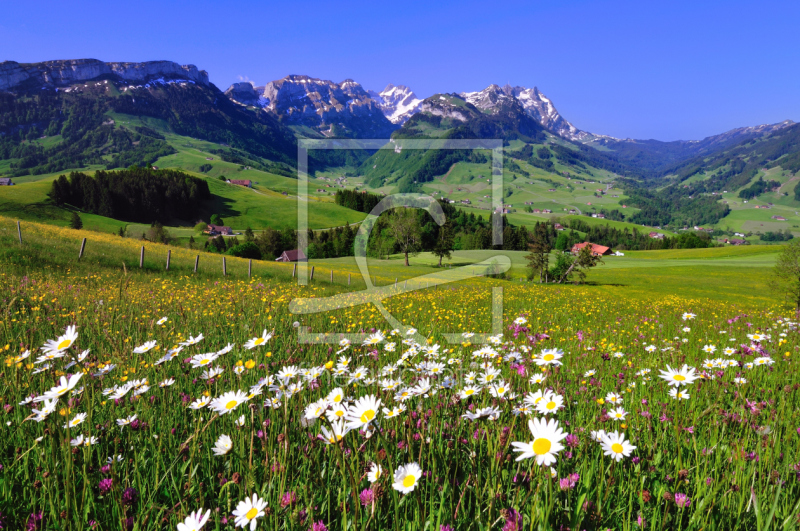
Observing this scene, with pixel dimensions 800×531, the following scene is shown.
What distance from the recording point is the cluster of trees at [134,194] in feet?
387

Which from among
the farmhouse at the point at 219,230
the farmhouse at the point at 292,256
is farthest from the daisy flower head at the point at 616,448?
the farmhouse at the point at 219,230

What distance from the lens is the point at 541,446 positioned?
152 cm

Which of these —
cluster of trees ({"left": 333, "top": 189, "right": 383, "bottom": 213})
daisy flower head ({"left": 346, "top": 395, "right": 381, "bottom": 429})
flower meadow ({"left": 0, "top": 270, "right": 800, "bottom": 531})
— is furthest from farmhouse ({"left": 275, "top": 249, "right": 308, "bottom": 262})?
daisy flower head ({"left": 346, "top": 395, "right": 381, "bottom": 429})

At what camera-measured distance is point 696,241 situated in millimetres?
137125

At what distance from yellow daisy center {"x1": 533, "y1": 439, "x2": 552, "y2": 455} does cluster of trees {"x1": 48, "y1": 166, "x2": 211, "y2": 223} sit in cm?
15139

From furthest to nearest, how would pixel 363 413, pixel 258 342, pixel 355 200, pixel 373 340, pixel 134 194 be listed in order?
pixel 355 200 → pixel 134 194 → pixel 373 340 → pixel 258 342 → pixel 363 413

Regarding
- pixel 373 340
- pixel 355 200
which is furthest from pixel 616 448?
pixel 355 200

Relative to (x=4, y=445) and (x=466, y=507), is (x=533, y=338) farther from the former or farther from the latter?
(x=4, y=445)

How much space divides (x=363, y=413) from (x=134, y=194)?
513 feet

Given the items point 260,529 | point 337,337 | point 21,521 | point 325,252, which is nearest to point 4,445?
point 21,521

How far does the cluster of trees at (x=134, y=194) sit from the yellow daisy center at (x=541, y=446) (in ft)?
497

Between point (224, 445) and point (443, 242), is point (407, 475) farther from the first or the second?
point (443, 242)

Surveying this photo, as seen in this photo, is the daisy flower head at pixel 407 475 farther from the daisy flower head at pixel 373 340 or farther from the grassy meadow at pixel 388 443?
the daisy flower head at pixel 373 340

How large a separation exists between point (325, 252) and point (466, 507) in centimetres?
8864
